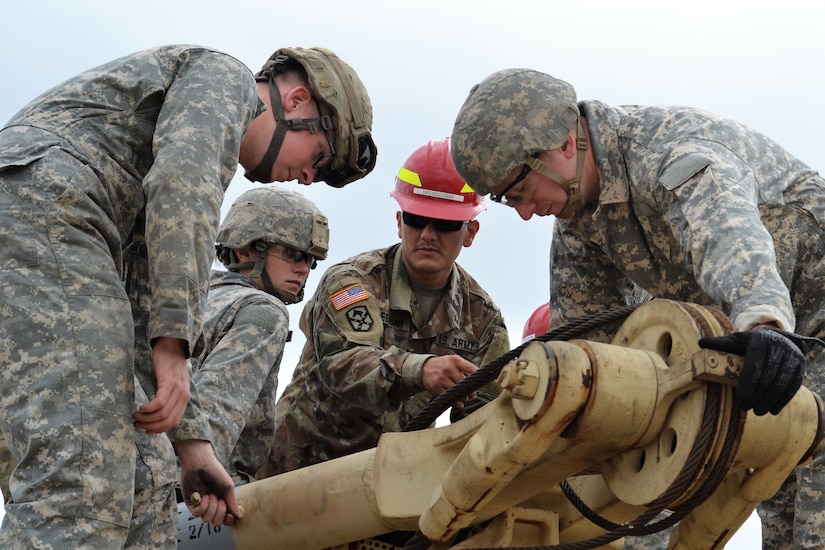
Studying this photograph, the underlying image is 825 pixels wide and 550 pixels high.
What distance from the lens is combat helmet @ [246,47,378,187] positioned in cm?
498

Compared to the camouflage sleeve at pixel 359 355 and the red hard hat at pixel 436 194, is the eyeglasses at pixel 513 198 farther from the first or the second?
the red hard hat at pixel 436 194

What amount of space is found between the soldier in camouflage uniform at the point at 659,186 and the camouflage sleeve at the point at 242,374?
1.29m

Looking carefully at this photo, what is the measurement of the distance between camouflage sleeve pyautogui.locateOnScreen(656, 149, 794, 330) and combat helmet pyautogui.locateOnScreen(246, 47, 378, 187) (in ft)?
3.84

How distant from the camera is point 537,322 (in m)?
10.4

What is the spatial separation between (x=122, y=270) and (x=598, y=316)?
1604 mm

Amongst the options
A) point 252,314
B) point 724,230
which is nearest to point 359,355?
point 252,314

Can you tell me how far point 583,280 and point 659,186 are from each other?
1152 millimetres

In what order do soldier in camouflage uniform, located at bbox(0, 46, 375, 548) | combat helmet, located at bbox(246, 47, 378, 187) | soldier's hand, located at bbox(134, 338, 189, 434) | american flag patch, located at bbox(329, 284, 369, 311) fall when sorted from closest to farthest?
soldier in camouflage uniform, located at bbox(0, 46, 375, 548)
soldier's hand, located at bbox(134, 338, 189, 434)
combat helmet, located at bbox(246, 47, 378, 187)
american flag patch, located at bbox(329, 284, 369, 311)

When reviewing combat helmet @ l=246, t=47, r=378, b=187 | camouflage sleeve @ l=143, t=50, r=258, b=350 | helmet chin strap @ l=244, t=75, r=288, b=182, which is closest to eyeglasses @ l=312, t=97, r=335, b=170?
combat helmet @ l=246, t=47, r=378, b=187

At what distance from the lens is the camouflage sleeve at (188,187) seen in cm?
405

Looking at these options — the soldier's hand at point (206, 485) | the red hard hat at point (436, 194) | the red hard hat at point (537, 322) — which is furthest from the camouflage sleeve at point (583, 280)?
the red hard hat at point (537, 322)

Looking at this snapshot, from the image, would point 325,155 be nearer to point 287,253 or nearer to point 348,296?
point 348,296

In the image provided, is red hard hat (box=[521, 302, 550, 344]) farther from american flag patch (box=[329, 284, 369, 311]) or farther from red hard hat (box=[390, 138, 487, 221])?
american flag patch (box=[329, 284, 369, 311])

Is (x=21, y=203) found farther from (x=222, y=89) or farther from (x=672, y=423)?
(x=672, y=423)
